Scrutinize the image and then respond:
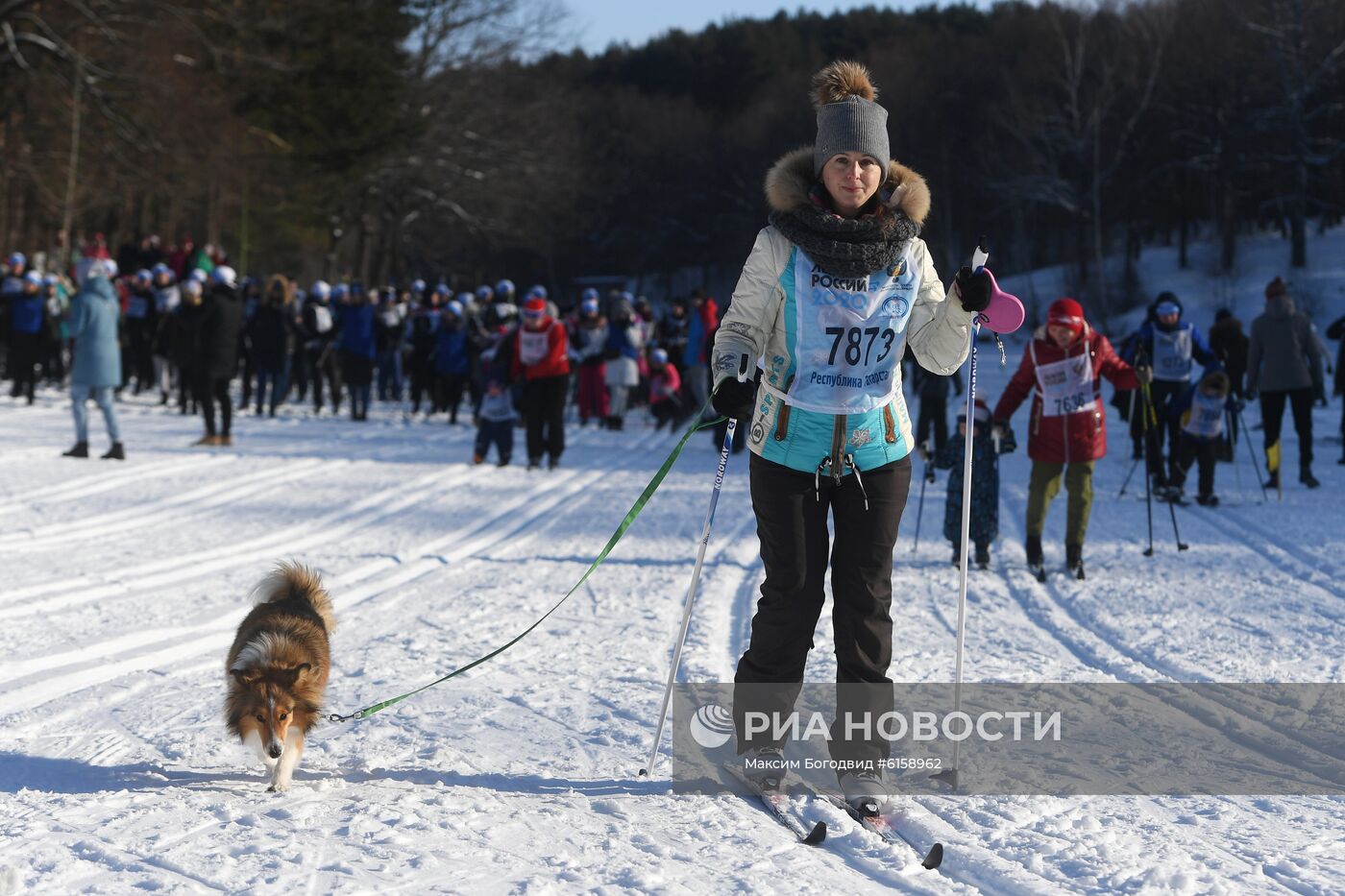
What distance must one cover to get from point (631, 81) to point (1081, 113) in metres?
46.0

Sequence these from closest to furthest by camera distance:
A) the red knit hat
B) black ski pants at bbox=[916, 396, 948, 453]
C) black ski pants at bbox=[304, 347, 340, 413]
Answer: the red knit hat → black ski pants at bbox=[916, 396, 948, 453] → black ski pants at bbox=[304, 347, 340, 413]

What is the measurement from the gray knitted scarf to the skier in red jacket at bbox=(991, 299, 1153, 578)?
15.6 ft

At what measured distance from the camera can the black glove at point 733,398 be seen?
3963 mm

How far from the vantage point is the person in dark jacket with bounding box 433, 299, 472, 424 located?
63.3ft

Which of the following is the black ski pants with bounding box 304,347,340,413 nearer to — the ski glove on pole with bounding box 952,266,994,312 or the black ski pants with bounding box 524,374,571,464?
the black ski pants with bounding box 524,374,571,464

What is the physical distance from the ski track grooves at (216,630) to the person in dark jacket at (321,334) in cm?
849

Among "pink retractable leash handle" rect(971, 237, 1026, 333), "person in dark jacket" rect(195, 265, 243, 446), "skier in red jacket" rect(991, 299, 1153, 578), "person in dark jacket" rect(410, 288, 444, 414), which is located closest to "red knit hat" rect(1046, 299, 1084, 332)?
"skier in red jacket" rect(991, 299, 1153, 578)

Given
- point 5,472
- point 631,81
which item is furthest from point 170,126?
point 631,81

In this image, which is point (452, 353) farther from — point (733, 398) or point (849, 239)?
point (849, 239)

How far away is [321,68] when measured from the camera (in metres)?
36.6

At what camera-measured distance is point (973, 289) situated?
393cm

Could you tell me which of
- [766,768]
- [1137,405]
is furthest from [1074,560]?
[1137,405]

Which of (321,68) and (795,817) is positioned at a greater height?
(321,68)

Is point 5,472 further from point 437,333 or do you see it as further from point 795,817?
point 795,817
